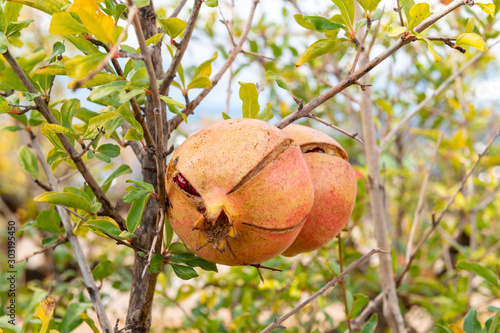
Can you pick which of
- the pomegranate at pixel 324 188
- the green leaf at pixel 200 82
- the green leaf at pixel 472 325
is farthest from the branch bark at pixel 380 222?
the green leaf at pixel 200 82

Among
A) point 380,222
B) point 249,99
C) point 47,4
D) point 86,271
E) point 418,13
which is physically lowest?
point 380,222

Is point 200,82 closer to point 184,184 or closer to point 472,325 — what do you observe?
point 184,184

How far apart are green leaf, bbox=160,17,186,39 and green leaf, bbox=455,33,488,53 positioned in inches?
17.7

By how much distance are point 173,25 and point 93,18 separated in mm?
234

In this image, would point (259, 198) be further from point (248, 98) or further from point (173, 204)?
point (248, 98)

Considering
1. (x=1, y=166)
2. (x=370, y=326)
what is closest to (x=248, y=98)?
(x=370, y=326)

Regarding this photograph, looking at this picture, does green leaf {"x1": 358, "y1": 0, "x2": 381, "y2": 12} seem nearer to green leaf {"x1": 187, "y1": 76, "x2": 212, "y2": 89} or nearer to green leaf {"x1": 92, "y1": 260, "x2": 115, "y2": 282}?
green leaf {"x1": 187, "y1": 76, "x2": 212, "y2": 89}

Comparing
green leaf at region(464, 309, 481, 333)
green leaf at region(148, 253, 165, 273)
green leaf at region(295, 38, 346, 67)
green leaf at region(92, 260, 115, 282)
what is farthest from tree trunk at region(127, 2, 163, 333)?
green leaf at region(464, 309, 481, 333)

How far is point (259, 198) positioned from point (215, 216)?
0.22 ft

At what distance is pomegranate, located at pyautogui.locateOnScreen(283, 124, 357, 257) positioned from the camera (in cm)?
71

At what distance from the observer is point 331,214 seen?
72cm

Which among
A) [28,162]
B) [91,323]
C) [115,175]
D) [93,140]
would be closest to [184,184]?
[93,140]

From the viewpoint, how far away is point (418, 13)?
649mm

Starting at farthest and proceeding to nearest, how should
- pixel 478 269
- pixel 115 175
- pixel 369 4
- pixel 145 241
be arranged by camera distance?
pixel 478 269, pixel 115 175, pixel 145 241, pixel 369 4
